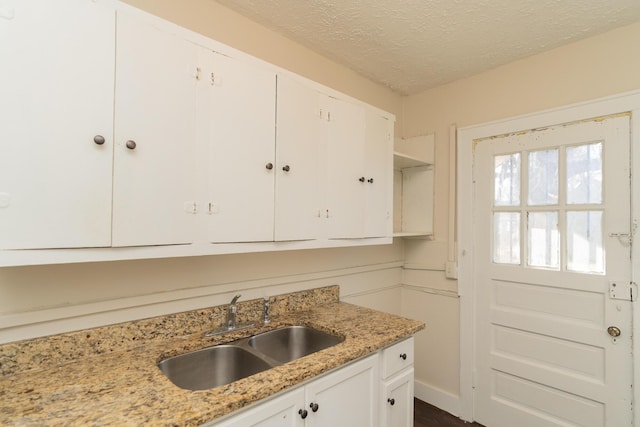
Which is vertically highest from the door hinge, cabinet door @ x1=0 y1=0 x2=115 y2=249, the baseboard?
cabinet door @ x1=0 y1=0 x2=115 y2=249

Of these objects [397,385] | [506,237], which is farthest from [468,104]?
[397,385]

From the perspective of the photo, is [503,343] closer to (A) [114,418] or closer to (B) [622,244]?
(B) [622,244]

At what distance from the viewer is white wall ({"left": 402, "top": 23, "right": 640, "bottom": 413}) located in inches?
72.1

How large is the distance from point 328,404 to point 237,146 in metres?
1.16

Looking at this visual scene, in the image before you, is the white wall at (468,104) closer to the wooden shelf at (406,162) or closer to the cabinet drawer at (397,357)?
the wooden shelf at (406,162)

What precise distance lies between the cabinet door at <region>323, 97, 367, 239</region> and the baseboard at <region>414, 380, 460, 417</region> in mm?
1634

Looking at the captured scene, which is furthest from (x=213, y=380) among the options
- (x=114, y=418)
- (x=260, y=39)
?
(x=260, y=39)

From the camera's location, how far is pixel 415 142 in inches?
108

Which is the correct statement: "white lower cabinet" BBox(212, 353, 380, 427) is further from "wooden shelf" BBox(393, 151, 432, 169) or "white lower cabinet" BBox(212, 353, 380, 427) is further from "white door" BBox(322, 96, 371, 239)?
"wooden shelf" BBox(393, 151, 432, 169)

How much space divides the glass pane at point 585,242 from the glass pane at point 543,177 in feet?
0.54

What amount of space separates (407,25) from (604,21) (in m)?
1.11

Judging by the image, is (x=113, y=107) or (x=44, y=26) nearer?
(x=44, y=26)

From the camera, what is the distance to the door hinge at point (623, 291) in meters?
1.73

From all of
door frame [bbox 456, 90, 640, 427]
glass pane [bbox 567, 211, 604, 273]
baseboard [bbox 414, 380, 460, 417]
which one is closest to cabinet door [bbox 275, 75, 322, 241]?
door frame [bbox 456, 90, 640, 427]
